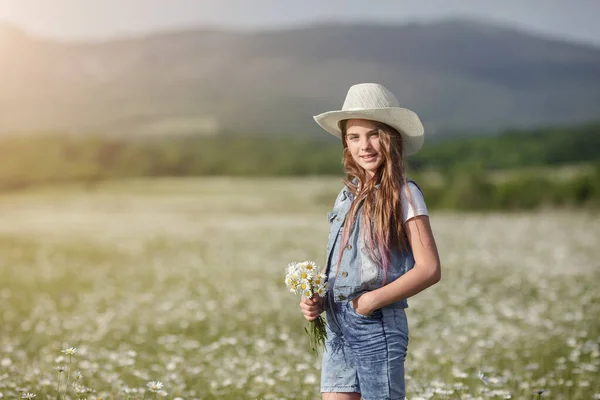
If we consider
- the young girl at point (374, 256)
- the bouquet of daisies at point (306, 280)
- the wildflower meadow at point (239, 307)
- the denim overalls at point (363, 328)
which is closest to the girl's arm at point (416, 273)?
the young girl at point (374, 256)

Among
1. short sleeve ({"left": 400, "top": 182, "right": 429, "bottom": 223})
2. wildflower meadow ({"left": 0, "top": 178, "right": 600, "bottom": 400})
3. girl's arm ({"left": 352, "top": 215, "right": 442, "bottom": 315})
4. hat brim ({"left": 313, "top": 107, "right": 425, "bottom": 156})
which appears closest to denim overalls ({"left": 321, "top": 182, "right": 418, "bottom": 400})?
girl's arm ({"left": 352, "top": 215, "right": 442, "bottom": 315})

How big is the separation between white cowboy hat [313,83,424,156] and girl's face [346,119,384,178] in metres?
0.06

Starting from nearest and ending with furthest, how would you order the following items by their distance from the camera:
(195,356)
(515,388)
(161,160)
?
1. (515,388)
2. (195,356)
3. (161,160)

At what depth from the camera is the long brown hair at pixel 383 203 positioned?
3.95m

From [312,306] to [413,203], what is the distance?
0.80 meters

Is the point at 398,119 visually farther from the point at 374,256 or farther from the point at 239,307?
the point at 239,307

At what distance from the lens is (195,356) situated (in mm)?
7723

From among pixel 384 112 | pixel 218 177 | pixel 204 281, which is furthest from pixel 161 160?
pixel 384 112

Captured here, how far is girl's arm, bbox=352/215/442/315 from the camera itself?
12.5 ft

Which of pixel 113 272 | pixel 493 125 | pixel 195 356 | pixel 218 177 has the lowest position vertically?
pixel 195 356

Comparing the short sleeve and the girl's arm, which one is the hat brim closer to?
the short sleeve

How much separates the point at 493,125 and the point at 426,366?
36602 millimetres

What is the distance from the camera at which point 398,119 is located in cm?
404

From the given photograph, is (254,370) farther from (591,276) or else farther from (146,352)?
(591,276)
